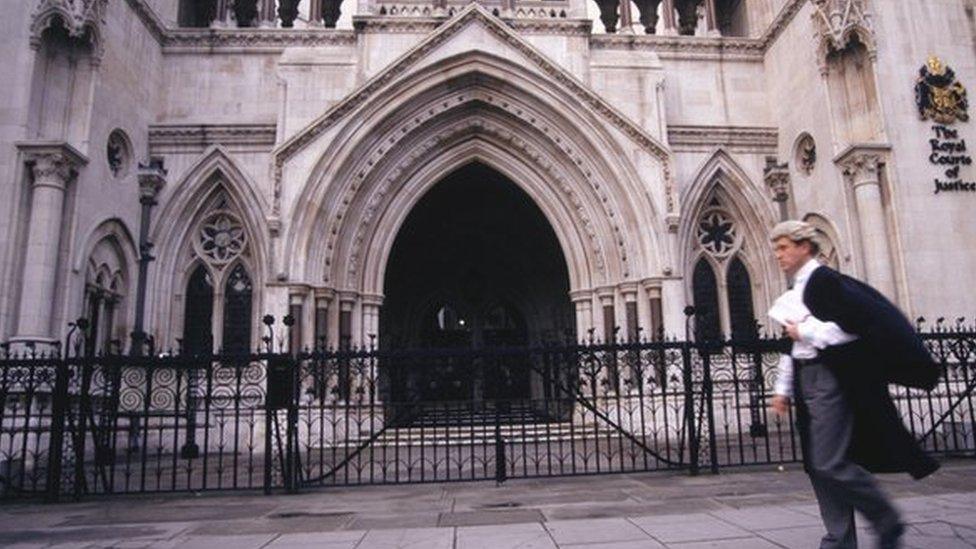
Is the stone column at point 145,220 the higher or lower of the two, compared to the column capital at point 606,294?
higher

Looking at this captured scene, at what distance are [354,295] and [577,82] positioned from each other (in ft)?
25.2

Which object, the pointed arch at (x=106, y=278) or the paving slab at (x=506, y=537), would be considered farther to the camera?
the pointed arch at (x=106, y=278)

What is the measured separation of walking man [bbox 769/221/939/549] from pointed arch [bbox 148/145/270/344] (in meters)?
14.7

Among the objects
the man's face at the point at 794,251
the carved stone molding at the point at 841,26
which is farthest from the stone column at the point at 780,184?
the man's face at the point at 794,251

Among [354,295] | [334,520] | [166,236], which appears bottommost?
[334,520]

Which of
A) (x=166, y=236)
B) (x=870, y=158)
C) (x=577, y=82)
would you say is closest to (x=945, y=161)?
(x=870, y=158)

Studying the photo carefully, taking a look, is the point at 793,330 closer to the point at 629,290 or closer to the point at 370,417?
the point at 370,417

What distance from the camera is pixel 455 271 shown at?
23.0 metres

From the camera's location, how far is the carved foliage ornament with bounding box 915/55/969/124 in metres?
14.5

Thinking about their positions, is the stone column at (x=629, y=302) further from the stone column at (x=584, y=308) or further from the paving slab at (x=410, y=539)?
the paving slab at (x=410, y=539)

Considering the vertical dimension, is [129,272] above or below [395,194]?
below

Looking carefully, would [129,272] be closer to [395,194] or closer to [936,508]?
[395,194]

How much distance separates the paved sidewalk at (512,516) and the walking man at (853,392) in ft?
4.12

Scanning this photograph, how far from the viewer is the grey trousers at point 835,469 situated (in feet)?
12.2
